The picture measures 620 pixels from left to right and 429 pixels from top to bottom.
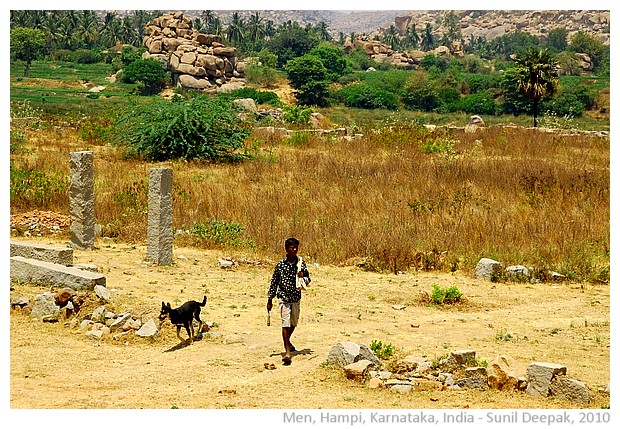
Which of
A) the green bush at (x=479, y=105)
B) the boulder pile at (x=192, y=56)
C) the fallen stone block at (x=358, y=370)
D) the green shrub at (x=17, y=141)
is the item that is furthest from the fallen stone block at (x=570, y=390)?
the green bush at (x=479, y=105)

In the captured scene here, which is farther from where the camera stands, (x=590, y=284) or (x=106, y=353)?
(x=590, y=284)

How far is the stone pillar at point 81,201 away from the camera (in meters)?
12.9

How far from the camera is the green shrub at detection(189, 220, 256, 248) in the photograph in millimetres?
13625

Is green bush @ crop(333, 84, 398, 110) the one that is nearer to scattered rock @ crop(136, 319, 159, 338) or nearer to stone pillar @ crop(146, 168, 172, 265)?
stone pillar @ crop(146, 168, 172, 265)

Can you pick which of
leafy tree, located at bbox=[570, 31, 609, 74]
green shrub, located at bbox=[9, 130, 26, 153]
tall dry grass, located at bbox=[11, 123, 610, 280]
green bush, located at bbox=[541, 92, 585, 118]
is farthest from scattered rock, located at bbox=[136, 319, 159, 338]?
leafy tree, located at bbox=[570, 31, 609, 74]

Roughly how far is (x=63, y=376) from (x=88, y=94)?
64.0 meters

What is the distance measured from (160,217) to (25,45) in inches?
3139

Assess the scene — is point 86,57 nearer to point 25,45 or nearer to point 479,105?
point 25,45

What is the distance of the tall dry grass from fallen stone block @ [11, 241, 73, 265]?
275 cm

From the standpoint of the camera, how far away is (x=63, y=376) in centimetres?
772

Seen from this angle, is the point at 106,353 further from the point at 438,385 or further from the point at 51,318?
the point at 438,385

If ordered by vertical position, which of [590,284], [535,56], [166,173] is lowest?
[590,284]

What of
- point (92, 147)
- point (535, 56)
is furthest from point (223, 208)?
point (535, 56)

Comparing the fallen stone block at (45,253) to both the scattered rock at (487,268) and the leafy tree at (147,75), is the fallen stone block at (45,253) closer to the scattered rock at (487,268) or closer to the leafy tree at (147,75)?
the scattered rock at (487,268)
